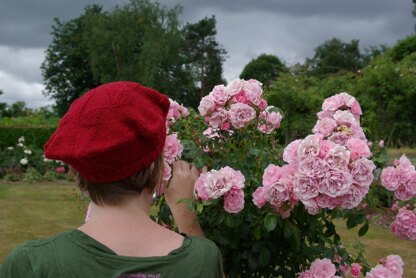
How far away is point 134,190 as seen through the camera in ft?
4.45

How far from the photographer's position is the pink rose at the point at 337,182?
184 cm

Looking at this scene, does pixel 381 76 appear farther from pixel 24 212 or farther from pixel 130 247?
pixel 130 247

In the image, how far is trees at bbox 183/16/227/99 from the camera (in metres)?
46.7

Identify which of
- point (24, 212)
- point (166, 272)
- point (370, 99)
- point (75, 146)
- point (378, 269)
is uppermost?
point (370, 99)

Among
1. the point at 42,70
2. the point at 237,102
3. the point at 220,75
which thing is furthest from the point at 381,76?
the point at 42,70

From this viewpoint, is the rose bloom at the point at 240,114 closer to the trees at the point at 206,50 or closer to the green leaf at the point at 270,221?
the green leaf at the point at 270,221

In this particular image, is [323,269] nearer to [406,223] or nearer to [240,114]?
[406,223]

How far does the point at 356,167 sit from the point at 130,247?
36.5 inches

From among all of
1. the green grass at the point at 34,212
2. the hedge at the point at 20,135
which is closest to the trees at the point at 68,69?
the hedge at the point at 20,135

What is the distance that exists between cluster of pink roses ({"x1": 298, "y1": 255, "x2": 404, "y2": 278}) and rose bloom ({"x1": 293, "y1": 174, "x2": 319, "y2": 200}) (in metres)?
0.44

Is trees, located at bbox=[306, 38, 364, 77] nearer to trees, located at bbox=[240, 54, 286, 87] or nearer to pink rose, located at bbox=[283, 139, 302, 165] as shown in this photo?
trees, located at bbox=[240, 54, 286, 87]

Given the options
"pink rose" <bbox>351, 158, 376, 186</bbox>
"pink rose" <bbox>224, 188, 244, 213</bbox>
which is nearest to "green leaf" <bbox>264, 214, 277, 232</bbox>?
"pink rose" <bbox>224, 188, 244, 213</bbox>

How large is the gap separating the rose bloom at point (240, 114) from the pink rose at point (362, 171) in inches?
24.3

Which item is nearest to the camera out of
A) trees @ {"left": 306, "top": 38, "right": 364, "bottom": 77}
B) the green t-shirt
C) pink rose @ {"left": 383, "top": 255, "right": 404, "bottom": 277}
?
the green t-shirt
